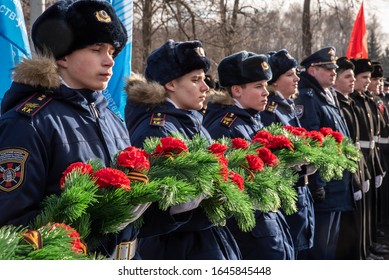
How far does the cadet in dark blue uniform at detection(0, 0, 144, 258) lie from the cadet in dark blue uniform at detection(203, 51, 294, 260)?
153cm

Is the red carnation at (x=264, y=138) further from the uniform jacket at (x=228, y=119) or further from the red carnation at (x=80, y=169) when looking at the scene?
the red carnation at (x=80, y=169)

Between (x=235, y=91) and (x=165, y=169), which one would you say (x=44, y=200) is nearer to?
(x=165, y=169)

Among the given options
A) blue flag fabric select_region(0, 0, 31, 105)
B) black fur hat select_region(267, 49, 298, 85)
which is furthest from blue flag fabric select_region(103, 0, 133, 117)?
black fur hat select_region(267, 49, 298, 85)

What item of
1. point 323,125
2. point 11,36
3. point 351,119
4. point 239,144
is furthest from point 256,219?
point 351,119

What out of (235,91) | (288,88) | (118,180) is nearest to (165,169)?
(118,180)

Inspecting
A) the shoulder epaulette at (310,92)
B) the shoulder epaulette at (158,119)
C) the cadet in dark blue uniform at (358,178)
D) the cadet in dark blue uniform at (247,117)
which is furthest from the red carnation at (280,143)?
the cadet in dark blue uniform at (358,178)

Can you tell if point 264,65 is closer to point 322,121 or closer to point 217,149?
point 322,121

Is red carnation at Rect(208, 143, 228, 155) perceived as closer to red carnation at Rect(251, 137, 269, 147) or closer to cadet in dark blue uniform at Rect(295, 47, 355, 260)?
red carnation at Rect(251, 137, 269, 147)

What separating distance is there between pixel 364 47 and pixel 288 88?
15.0 feet

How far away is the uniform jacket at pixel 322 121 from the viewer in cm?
637

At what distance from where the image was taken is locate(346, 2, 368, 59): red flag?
1024cm

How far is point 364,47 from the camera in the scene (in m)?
10.3

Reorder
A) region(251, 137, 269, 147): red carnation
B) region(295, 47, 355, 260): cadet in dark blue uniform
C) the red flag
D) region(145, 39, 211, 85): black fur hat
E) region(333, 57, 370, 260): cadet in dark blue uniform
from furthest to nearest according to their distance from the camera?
the red flag < region(333, 57, 370, 260): cadet in dark blue uniform < region(295, 47, 355, 260): cadet in dark blue uniform < region(145, 39, 211, 85): black fur hat < region(251, 137, 269, 147): red carnation
